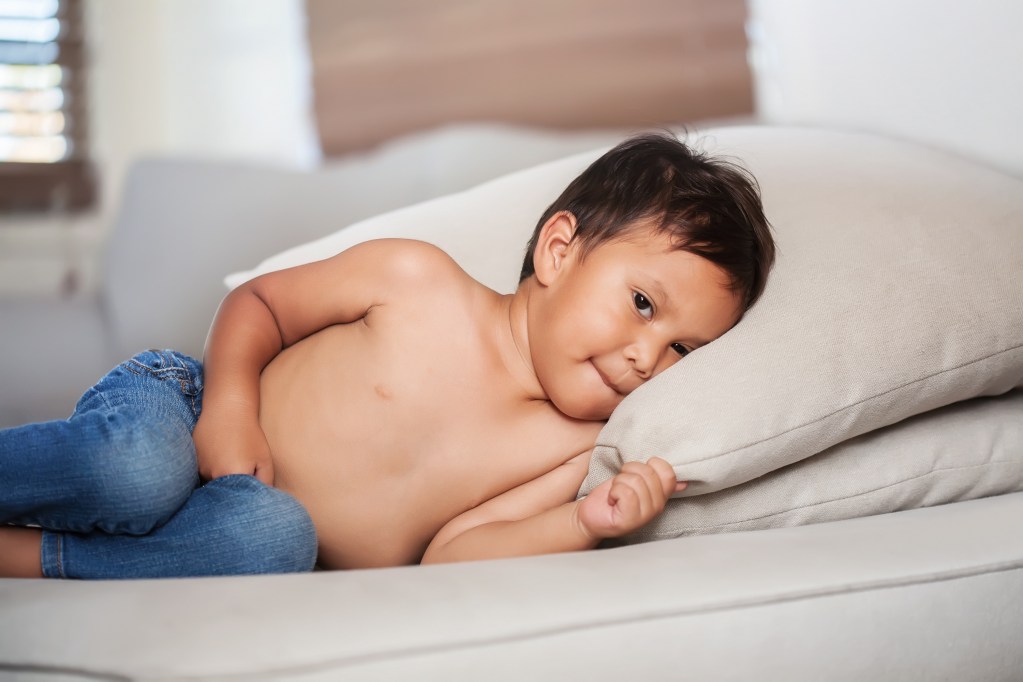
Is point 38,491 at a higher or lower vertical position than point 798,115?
lower

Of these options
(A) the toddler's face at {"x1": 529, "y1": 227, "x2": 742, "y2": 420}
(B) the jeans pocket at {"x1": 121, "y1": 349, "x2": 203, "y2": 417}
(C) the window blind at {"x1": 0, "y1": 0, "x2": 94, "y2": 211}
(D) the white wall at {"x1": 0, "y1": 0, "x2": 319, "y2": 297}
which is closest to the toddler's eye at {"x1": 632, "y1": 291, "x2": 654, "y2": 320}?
(A) the toddler's face at {"x1": 529, "y1": 227, "x2": 742, "y2": 420}

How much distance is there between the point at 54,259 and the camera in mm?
2654

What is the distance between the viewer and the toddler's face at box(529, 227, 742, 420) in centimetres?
77

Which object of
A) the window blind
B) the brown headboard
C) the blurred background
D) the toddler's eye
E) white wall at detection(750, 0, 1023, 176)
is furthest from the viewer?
the window blind

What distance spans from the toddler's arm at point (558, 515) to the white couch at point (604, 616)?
4 centimetres

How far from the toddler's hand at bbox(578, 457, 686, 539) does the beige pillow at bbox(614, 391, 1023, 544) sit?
0.08 m

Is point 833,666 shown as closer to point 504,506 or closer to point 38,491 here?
point 504,506

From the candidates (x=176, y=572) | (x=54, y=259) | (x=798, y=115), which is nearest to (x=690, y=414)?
(x=176, y=572)

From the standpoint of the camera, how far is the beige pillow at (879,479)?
30.1 inches

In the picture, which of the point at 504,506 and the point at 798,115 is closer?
the point at 504,506

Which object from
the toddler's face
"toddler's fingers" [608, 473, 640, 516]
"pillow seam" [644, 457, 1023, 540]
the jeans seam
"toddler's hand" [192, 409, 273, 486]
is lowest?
"pillow seam" [644, 457, 1023, 540]

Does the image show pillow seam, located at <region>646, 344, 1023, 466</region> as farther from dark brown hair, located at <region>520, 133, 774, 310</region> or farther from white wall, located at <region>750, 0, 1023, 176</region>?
white wall, located at <region>750, 0, 1023, 176</region>

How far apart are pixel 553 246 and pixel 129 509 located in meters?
0.43

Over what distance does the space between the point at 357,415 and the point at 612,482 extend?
25 cm
